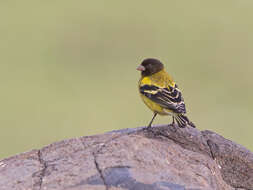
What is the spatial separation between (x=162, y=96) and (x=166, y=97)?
7 centimetres

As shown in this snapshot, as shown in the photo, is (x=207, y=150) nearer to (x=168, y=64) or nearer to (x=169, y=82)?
(x=169, y=82)

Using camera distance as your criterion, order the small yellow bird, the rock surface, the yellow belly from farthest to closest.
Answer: the yellow belly < the small yellow bird < the rock surface

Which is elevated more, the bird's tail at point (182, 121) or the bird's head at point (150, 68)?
the bird's head at point (150, 68)

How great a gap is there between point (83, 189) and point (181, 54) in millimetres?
22438

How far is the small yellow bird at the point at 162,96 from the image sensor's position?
7695 millimetres

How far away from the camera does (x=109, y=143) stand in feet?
20.6

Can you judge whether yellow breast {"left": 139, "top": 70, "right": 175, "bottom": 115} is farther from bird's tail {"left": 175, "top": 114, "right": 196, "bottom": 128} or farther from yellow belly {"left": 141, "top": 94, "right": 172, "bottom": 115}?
bird's tail {"left": 175, "top": 114, "right": 196, "bottom": 128}

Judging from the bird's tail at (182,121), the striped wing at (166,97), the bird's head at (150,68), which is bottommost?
the bird's tail at (182,121)

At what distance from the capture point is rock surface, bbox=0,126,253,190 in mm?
5426

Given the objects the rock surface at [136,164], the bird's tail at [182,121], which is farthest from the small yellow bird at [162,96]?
the rock surface at [136,164]

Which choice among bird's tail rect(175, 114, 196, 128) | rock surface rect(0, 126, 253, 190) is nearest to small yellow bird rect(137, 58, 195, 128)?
bird's tail rect(175, 114, 196, 128)

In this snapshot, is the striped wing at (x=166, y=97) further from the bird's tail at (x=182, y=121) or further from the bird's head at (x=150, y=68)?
the bird's head at (x=150, y=68)

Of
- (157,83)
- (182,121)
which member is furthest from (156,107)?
(182,121)

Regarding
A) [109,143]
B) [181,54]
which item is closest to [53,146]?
[109,143]
